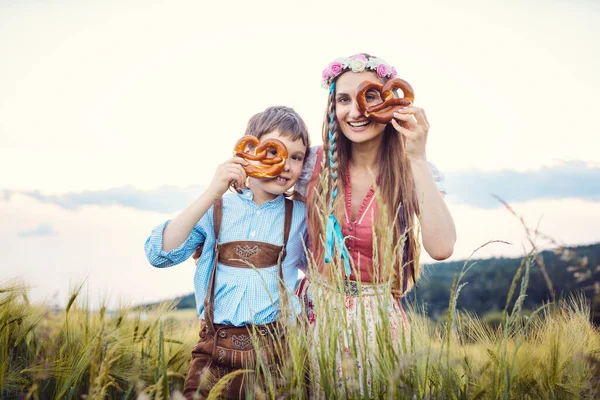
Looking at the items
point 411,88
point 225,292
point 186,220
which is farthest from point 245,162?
point 411,88

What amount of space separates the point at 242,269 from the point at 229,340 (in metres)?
0.51

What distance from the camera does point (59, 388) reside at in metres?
2.79

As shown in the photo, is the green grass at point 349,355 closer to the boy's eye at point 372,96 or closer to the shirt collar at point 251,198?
the shirt collar at point 251,198

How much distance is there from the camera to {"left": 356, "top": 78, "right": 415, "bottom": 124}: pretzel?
3637 mm

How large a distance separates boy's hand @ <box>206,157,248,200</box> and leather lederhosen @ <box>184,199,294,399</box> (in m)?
0.28

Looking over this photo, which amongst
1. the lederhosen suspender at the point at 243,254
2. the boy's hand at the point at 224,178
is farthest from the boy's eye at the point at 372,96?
the lederhosen suspender at the point at 243,254

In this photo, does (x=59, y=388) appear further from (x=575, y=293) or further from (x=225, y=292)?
(x=575, y=293)

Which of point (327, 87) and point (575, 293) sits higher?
point (327, 87)

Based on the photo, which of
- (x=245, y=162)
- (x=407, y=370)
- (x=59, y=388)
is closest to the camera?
(x=407, y=370)

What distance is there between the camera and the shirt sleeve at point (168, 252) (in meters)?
3.45

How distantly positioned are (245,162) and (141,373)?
1654 millimetres

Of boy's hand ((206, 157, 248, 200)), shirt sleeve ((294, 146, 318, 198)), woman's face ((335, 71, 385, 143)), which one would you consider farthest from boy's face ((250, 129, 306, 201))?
woman's face ((335, 71, 385, 143))

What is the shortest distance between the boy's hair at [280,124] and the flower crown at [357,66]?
0.45m

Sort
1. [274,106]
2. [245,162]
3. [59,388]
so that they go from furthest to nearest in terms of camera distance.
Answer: [274,106] → [245,162] → [59,388]
